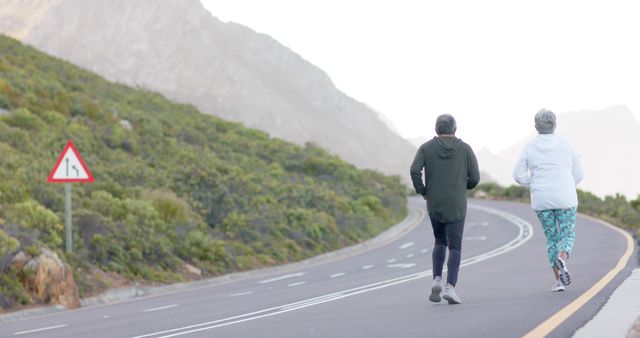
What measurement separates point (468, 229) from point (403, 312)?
2884 centimetres

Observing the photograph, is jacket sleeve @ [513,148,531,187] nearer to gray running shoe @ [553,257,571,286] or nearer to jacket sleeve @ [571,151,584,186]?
jacket sleeve @ [571,151,584,186]

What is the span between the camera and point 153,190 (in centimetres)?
2909

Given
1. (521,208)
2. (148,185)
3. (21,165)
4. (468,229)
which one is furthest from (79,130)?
(521,208)

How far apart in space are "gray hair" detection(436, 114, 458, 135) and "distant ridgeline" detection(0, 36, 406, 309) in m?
8.86

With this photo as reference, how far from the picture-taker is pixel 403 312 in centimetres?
1047

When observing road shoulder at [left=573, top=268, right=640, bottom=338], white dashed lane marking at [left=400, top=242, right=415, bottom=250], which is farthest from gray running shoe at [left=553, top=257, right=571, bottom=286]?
white dashed lane marking at [left=400, top=242, right=415, bottom=250]

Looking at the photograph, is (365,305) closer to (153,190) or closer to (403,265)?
(403,265)

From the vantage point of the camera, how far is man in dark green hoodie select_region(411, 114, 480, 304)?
10.6 m

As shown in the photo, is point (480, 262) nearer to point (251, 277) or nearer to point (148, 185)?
point (251, 277)

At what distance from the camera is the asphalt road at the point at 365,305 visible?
29.8 feet

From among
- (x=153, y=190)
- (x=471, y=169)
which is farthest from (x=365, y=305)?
(x=153, y=190)

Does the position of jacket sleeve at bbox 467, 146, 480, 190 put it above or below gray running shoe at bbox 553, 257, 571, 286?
above

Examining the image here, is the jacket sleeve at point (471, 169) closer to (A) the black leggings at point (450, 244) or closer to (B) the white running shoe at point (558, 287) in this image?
(A) the black leggings at point (450, 244)

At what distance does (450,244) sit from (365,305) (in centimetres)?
166
